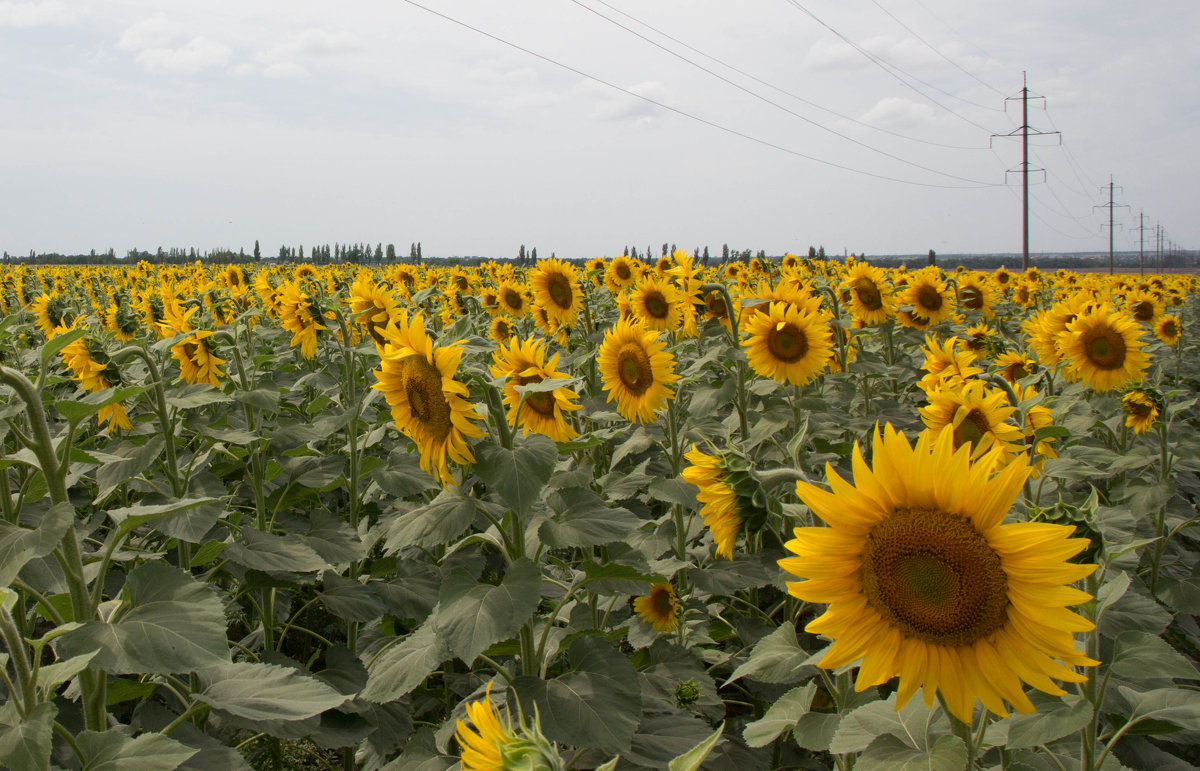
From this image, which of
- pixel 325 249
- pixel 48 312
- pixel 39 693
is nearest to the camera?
pixel 39 693

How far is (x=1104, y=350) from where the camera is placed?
440cm

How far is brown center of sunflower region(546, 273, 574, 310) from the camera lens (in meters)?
6.20

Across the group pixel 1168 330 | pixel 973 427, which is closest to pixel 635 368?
pixel 973 427

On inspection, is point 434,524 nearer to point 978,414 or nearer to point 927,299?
point 978,414

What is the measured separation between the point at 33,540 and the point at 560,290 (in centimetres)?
482

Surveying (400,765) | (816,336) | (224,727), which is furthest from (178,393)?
(816,336)

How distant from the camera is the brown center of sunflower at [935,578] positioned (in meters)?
1.18

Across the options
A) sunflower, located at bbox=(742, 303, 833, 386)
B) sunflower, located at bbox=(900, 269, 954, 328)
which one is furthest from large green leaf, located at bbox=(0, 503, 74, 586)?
sunflower, located at bbox=(900, 269, 954, 328)

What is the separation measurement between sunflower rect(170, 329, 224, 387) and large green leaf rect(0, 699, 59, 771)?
254 cm

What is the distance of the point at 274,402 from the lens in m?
3.13

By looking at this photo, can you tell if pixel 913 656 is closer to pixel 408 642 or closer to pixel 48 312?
pixel 408 642

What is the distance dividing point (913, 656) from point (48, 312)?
669 cm

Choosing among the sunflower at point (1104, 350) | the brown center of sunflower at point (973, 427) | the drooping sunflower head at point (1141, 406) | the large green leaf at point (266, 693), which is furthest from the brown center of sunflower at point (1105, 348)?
the large green leaf at point (266, 693)

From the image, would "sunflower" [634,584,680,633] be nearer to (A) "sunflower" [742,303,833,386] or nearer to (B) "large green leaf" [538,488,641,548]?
(B) "large green leaf" [538,488,641,548]
